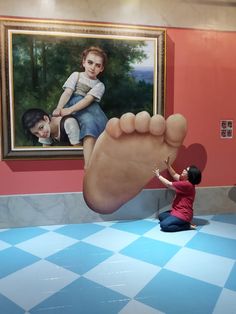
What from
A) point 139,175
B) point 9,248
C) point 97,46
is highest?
point 97,46

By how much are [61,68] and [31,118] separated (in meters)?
0.49

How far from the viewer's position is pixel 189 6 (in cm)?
290

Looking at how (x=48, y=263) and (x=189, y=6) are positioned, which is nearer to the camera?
(x=48, y=263)

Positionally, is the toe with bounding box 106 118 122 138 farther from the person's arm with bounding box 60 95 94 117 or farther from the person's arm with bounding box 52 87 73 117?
the person's arm with bounding box 52 87 73 117

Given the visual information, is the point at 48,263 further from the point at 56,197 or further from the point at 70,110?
the point at 70,110

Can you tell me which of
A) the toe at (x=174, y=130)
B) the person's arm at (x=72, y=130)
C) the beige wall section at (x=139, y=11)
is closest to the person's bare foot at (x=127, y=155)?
the toe at (x=174, y=130)

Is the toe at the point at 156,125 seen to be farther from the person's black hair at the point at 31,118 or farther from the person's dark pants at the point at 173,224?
Result: the person's black hair at the point at 31,118

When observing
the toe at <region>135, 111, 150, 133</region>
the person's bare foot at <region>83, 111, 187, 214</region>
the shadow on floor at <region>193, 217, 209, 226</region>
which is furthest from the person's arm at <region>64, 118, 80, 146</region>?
the shadow on floor at <region>193, 217, 209, 226</region>

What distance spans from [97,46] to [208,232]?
1785mm

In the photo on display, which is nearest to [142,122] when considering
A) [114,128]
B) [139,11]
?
[114,128]

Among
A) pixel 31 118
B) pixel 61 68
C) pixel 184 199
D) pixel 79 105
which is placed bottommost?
pixel 184 199

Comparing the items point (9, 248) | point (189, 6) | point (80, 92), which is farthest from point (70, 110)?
point (189, 6)

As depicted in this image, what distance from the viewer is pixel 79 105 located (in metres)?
2.72

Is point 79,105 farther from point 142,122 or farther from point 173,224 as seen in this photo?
point 173,224
